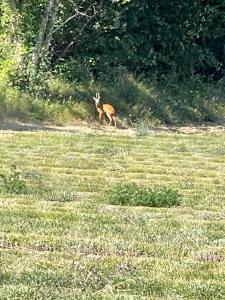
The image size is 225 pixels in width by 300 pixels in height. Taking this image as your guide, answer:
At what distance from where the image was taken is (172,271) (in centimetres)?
486

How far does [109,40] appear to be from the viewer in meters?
22.2

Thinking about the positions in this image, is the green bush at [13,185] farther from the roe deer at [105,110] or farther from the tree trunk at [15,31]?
the tree trunk at [15,31]

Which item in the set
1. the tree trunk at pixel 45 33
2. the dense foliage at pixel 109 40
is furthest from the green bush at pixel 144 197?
the tree trunk at pixel 45 33

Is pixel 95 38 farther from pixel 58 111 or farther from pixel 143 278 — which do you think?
pixel 143 278

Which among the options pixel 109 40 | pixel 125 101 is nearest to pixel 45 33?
pixel 109 40

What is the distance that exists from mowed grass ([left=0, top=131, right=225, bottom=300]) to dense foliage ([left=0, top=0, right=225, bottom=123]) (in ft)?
26.0

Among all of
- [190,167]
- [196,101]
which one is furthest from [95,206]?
[196,101]

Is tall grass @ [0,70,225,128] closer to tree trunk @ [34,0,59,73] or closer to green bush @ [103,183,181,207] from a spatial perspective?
tree trunk @ [34,0,59,73]

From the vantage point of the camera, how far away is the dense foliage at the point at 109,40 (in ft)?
65.8

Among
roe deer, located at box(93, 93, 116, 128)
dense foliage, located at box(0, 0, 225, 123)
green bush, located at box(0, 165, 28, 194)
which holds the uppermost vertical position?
dense foliage, located at box(0, 0, 225, 123)

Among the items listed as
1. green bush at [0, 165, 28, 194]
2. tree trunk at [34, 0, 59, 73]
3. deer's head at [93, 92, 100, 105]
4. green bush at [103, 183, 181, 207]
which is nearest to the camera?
green bush at [103, 183, 181, 207]

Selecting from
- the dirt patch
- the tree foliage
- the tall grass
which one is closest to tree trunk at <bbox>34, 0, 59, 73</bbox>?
the tree foliage

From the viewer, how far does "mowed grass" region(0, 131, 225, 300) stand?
4.52 metres

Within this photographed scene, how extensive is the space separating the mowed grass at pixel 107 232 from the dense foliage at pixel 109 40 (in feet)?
26.0
